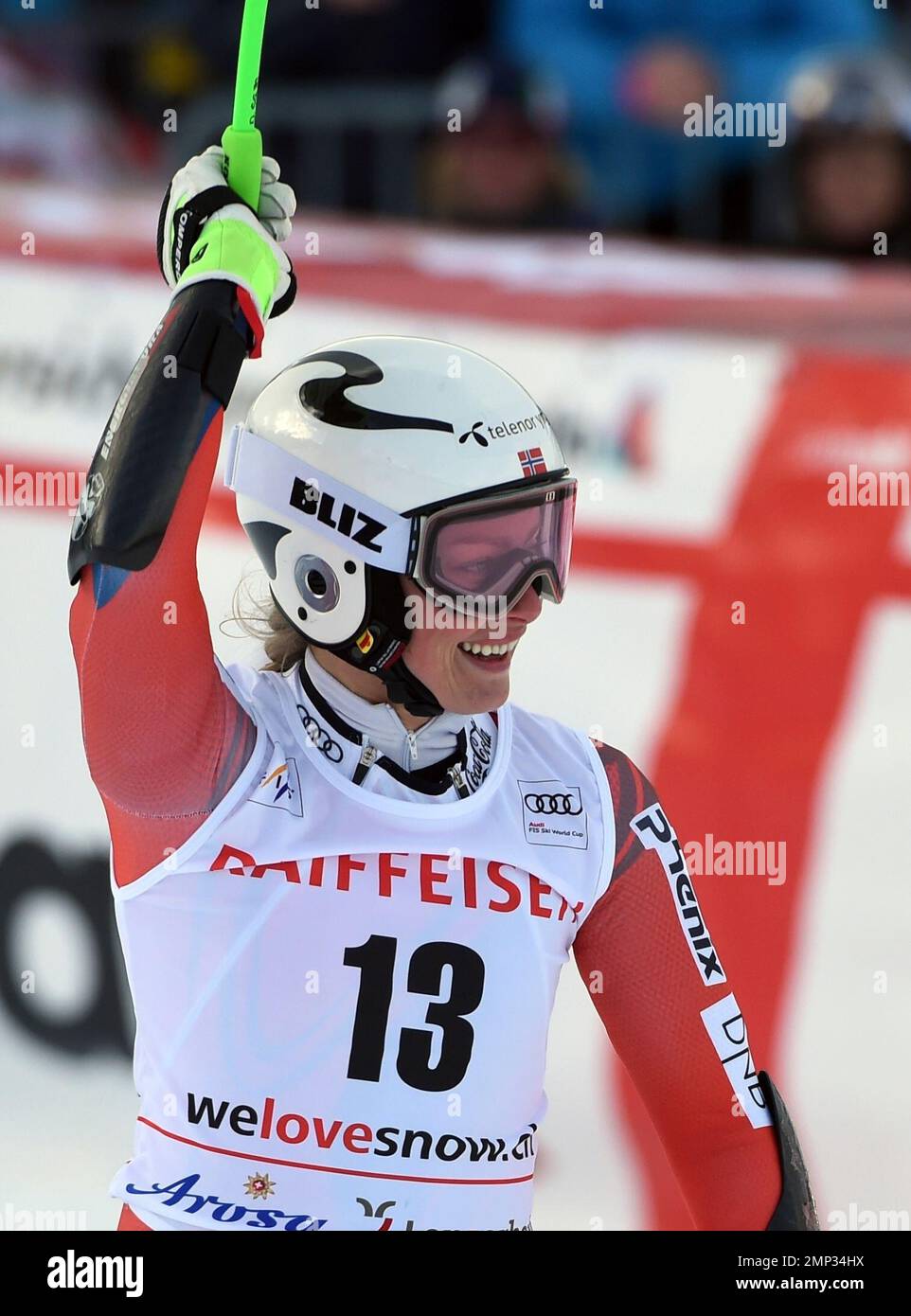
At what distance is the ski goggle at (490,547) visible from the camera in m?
2.59

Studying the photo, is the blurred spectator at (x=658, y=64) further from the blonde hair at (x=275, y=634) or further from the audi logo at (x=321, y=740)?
the audi logo at (x=321, y=740)

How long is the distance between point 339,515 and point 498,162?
4209 millimetres

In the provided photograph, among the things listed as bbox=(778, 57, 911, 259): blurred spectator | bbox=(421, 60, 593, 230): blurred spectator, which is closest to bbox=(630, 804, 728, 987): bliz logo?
bbox=(778, 57, 911, 259): blurred spectator

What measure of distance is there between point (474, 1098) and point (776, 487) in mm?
2579

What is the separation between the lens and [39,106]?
7.53 m

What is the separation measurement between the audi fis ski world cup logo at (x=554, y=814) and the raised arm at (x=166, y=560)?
1.43 ft

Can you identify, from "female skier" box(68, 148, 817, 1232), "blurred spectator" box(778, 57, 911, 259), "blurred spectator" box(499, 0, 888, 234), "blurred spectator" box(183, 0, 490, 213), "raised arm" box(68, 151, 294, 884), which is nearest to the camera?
"raised arm" box(68, 151, 294, 884)

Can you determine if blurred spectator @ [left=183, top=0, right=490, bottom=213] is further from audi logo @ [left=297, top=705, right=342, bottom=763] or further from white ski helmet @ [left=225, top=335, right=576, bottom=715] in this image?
audi logo @ [left=297, top=705, right=342, bottom=763]

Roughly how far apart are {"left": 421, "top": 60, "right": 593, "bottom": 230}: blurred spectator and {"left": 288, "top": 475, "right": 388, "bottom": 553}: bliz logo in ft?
13.3

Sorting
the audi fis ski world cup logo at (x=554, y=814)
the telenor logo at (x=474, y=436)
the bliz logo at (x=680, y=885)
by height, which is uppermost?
the telenor logo at (x=474, y=436)

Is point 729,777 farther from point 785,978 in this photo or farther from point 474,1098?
point 474,1098

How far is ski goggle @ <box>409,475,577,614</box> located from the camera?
2.59 meters

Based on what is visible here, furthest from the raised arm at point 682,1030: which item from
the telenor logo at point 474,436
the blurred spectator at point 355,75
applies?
the blurred spectator at point 355,75

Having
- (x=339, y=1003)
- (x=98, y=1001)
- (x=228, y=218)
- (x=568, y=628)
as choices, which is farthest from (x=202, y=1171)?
(x=568, y=628)
